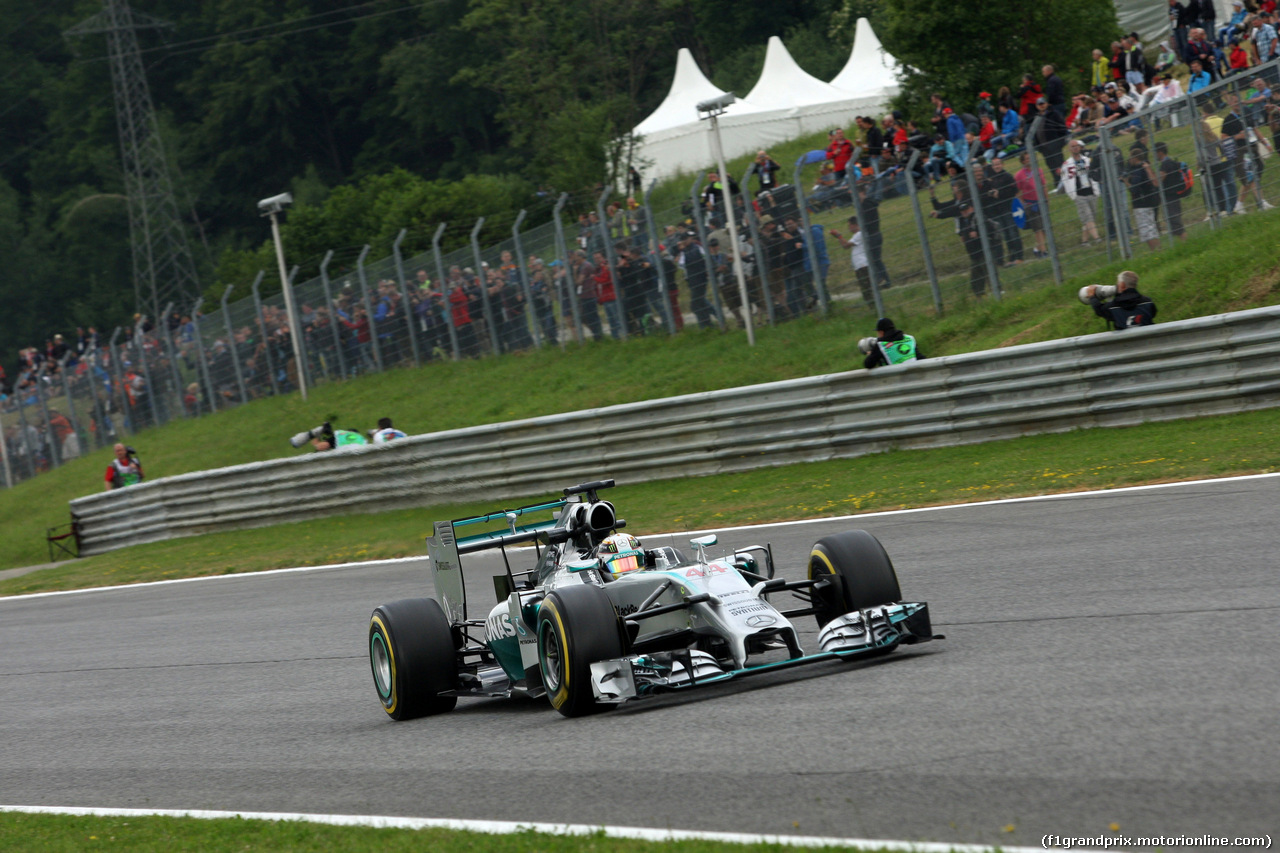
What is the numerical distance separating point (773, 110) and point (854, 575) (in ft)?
128

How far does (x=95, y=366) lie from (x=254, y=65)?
47.2 m

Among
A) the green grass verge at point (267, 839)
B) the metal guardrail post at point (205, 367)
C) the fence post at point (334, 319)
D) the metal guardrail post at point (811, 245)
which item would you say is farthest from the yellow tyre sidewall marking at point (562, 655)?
the metal guardrail post at point (205, 367)

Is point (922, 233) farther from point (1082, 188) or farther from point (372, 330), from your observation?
point (372, 330)

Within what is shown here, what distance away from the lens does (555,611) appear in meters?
7.20

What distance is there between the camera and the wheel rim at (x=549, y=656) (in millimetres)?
7480

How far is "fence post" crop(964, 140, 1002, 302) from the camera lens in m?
18.8

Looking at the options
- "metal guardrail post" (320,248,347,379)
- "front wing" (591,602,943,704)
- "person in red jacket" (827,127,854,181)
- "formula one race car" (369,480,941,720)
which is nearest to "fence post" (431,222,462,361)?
"metal guardrail post" (320,248,347,379)

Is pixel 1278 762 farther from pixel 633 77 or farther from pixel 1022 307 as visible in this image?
pixel 633 77

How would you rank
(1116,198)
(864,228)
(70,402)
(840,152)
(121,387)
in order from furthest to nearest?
(70,402) < (121,387) < (840,152) < (864,228) < (1116,198)

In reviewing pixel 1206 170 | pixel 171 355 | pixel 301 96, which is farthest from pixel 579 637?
pixel 301 96

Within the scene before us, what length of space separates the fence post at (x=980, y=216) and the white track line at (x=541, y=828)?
48.0ft

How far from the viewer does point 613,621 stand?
7184 millimetres

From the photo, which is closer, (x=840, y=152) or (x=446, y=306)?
(x=840, y=152)

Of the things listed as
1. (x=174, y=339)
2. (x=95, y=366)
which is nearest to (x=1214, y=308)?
(x=174, y=339)
